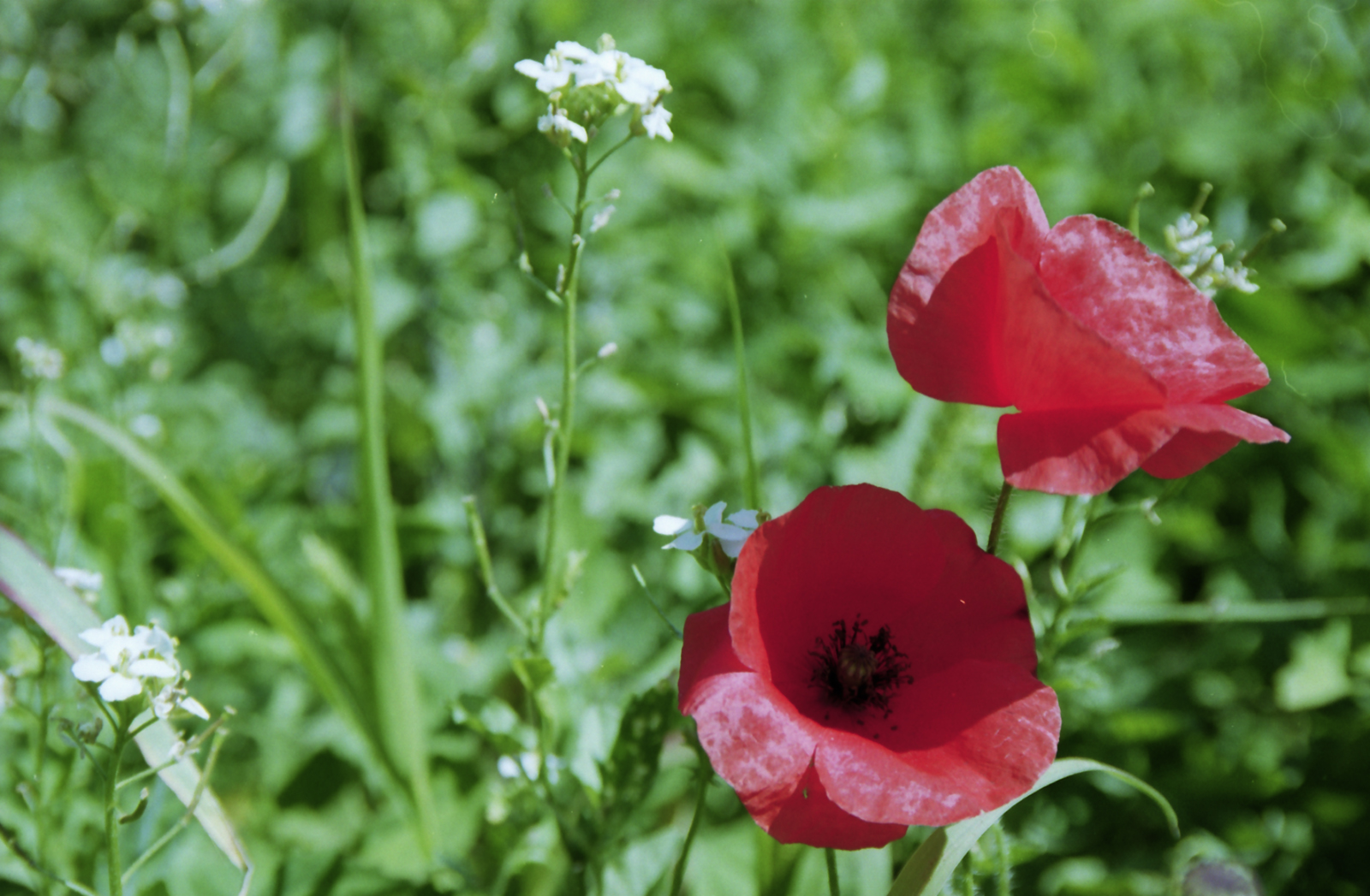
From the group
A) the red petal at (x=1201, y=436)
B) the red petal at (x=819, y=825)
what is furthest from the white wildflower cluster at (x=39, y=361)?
the red petal at (x=1201, y=436)

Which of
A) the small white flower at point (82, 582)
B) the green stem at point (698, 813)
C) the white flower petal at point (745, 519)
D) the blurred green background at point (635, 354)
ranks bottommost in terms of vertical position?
the blurred green background at point (635, 354)

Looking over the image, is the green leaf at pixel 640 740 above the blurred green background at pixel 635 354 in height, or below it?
above

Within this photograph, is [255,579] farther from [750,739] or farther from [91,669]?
[750,739]

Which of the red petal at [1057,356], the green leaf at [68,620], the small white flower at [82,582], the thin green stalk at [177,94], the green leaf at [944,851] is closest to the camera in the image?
the red petal at [1057,356]

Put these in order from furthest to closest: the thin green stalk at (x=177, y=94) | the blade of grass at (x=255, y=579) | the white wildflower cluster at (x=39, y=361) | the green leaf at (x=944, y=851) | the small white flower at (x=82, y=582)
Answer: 1. the thin green stalk at (x=177, y=94)
2. the white wildflower cluster at (x=39, y=361)
3. the blade of grass at (x=255, y=579)
4. the small white flower at (x=82, y=582)
5. the green leaf at (x=944, y=851)

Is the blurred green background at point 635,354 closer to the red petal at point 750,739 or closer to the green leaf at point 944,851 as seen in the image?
the green leaf at point 944,851

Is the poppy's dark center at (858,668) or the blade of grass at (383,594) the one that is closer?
the poppy's dark center at (858,668)

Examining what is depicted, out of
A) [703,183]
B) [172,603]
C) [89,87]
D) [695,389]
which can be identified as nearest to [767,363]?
[695,389]
